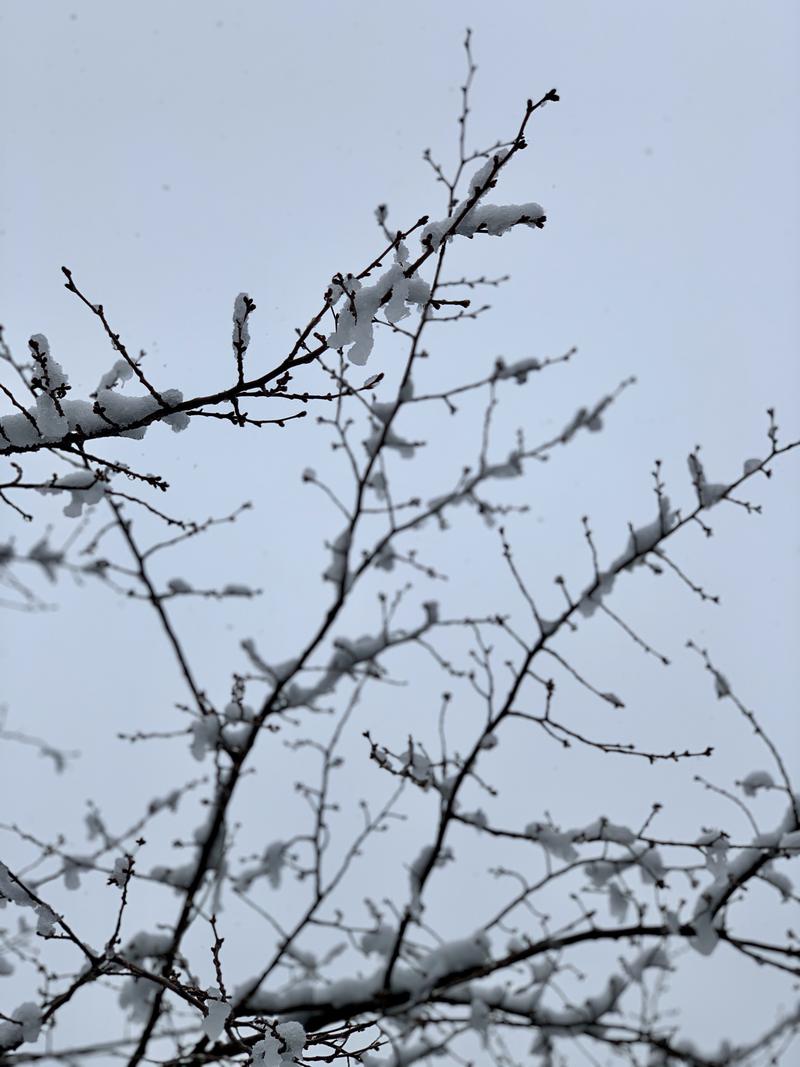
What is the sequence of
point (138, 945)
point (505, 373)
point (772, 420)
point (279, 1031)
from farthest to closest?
point (505, 373) → point (138, 945) → point (772, 420) → point (279, 1031)

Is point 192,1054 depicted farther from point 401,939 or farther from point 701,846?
point 701,846

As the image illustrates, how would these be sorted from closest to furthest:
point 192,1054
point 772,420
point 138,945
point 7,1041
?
point 7,1041 < point 192,1054 < point 772,420 < point 138,945

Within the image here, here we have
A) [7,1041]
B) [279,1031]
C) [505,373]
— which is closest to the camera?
[279,1031]

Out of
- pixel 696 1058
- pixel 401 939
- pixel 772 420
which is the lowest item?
pixel 696 1058

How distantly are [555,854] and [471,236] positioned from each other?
290 cm

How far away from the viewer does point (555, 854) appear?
3.84 meters

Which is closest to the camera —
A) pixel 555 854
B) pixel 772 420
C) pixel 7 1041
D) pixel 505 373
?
pixel 7 1041

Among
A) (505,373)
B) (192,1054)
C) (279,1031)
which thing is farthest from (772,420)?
(192,1054)

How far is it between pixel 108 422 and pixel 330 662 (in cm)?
294

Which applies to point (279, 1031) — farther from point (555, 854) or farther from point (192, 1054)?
point (555, 854)

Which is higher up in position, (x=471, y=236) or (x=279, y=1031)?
(x=471, y=236)

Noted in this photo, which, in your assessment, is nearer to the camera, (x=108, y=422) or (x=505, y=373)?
(x=108, y=422)

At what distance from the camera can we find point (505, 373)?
180 inches

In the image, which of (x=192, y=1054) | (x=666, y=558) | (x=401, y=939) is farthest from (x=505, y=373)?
(x=192, y=1054)
